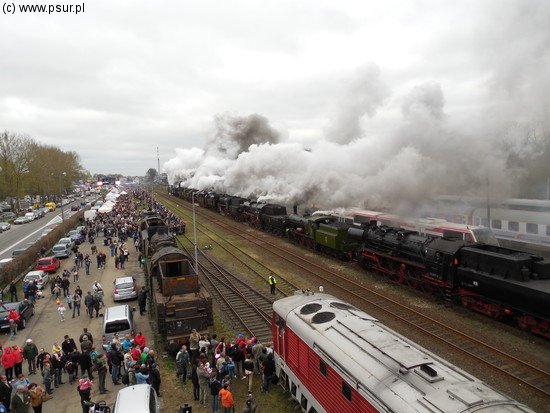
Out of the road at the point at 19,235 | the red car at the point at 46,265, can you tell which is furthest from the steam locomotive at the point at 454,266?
the road at the point at 19,235

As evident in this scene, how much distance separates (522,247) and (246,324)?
20.2 meters

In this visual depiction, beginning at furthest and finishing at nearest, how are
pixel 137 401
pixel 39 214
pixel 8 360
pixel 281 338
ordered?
pixel 39 214 → pixel 8 360 → pixel 281 338 → pixel 137 401

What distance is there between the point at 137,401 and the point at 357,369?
4.84m

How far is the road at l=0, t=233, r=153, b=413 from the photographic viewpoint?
11328 millimetres

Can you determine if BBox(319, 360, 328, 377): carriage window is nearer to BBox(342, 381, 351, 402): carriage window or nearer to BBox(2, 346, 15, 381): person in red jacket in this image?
BBox(342, 381, 351, 402): carriage window

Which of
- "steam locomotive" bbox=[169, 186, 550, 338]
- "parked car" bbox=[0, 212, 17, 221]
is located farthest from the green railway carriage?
"parked car" bbox=[0, 212, 17, 221]

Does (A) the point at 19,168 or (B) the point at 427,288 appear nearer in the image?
(B) the point at 427,288

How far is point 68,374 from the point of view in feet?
41.8

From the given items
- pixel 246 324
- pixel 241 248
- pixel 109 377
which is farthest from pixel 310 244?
pixel 109 377

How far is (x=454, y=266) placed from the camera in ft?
51.9

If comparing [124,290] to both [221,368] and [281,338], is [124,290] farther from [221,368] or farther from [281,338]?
[281,338]

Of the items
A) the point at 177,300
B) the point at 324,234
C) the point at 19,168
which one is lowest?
the point at 177,300

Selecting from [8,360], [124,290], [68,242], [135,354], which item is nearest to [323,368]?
[135,354]

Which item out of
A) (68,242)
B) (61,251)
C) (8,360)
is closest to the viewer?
(8,360)
